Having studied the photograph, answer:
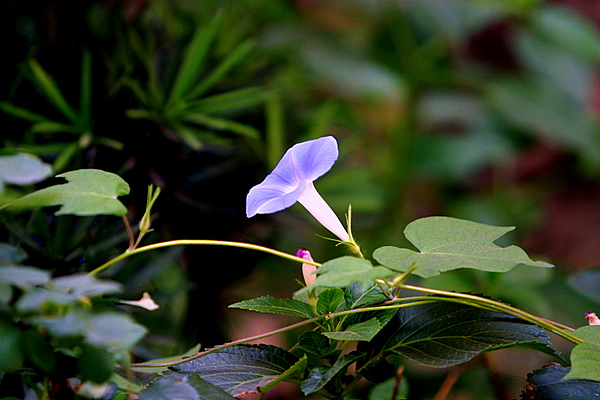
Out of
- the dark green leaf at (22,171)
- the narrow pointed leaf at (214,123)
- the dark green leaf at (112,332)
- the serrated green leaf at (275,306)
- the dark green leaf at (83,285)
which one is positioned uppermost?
the narrow pointed leaf at (214,123)

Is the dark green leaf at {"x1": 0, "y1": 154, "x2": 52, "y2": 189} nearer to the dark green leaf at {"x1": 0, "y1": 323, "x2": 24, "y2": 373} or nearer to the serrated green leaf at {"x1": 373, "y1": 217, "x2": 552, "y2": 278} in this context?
the dark green leaf at {"x1": 0, "y1": 323, "x2": 24, "y2": 373}

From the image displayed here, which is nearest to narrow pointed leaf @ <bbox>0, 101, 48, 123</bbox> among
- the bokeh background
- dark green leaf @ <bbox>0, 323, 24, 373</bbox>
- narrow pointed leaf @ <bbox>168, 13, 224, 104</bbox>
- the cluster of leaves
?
the bokeh background

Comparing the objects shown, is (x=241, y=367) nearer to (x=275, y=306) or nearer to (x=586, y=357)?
(x=275, y=306)

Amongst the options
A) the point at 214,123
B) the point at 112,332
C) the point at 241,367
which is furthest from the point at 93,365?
the point at 214,123

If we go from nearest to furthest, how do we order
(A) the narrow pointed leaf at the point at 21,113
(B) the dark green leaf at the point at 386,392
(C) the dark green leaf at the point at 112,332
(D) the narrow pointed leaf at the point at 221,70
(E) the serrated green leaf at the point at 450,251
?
(C) the dark green leaf at the point at 112,332, (E) the serrated green leaf at the point at 450,251, (B) the dark green leaf at the point at 386,392, (A) the narrow pointed leaf at the point at 21,113, (D) the narrow pointed leaf at the point at 221,70

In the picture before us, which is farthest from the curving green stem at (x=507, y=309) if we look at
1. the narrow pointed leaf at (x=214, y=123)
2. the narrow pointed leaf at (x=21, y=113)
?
the narrow pointed leaf at (x=21, y=113)

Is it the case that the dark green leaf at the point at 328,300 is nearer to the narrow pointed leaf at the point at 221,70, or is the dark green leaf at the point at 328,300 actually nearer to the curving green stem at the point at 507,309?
the curving green stem at the point at 507,309

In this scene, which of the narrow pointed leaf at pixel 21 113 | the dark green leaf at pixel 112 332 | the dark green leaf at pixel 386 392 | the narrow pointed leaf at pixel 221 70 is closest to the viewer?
the dark green leaf at pixel 112 332
